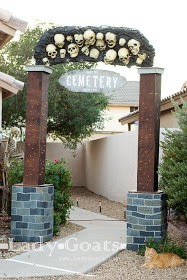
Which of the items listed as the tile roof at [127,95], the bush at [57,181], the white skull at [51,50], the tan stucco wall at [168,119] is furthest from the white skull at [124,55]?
the tile roof at [127,95]

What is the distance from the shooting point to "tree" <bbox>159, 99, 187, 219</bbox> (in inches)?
283

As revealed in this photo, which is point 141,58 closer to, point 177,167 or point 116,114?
point 177,167

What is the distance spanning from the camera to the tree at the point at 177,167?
7.19m

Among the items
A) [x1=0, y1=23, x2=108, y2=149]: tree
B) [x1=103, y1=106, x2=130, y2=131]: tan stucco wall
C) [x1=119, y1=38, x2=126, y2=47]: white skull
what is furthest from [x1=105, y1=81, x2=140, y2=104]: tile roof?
[x1=119, y1=38, x2=126, y2=47]: white skull

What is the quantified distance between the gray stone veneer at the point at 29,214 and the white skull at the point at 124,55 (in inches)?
101

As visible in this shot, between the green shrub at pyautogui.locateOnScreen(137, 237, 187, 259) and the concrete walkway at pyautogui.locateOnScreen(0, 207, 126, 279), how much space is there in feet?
1.60

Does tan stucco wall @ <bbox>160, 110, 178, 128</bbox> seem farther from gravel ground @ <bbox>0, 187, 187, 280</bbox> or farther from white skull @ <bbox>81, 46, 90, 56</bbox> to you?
white skull @ <bbox>81, 46, 90, 56</bbox>

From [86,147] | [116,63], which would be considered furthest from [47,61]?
[86,147]

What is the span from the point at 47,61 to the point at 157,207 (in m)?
3.15

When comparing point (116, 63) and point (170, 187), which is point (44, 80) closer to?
point (116, 63)

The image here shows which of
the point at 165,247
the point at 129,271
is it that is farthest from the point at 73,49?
the point at 129,271

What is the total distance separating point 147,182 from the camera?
8.16 metres

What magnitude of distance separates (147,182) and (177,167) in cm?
97

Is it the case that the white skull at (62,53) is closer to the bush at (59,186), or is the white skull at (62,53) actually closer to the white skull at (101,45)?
the white skull at (101,45)
